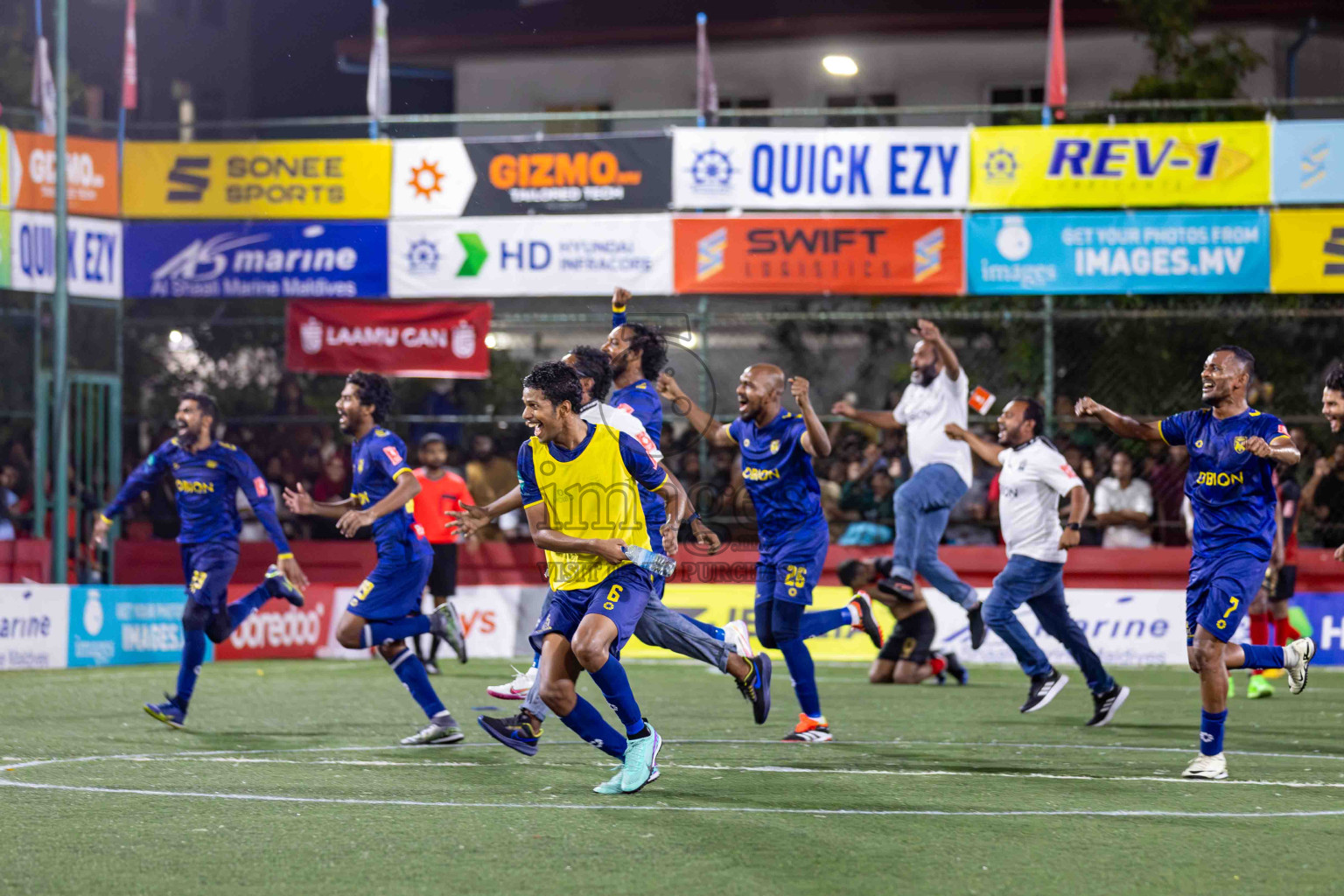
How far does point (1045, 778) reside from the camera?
320 inches

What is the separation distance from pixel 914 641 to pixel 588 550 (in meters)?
7.51

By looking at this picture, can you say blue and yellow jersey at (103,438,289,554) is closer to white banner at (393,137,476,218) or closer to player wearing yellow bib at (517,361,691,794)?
player wearing yellow bib at (517,361,691,794)

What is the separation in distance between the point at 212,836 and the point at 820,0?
2747 cm

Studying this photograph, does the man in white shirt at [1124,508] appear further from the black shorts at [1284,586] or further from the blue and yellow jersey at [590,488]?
the blue and yellow jersey at [590,488]

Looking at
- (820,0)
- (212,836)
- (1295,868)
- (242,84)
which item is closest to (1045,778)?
(1295,868)

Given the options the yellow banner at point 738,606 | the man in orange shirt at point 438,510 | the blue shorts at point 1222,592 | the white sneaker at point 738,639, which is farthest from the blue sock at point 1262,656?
the man in orange shirt at point 438,510

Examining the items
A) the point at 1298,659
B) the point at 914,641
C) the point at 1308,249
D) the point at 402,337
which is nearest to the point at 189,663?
the point at 914,641

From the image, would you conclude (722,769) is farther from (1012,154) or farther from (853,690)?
(1012,154)

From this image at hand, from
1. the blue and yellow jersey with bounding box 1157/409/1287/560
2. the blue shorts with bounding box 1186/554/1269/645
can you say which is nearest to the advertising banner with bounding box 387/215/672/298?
the blue and yellow jersey with bounding box 1157/409/1287/560

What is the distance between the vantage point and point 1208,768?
8.08 meters

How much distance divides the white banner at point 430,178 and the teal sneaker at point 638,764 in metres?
12.5

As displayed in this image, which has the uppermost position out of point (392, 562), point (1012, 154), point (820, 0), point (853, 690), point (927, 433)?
point (820, 0)

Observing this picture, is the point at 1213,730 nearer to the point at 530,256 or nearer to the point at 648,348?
the point at 648,348

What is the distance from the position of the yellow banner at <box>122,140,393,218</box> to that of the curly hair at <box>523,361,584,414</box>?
12560 millimetres
